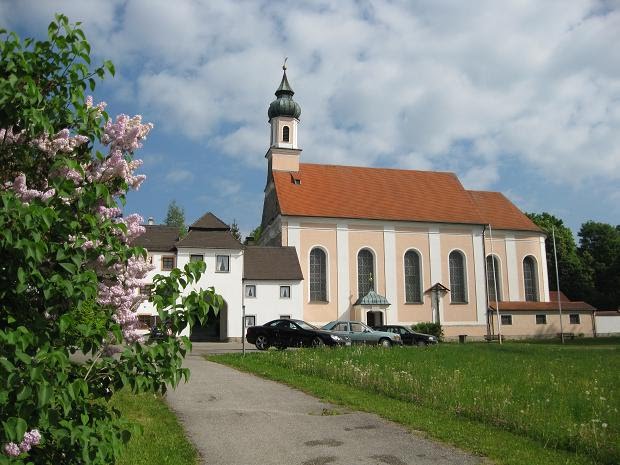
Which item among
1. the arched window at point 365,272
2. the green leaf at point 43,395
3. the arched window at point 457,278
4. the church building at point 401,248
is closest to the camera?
the green leaf at point 43,395

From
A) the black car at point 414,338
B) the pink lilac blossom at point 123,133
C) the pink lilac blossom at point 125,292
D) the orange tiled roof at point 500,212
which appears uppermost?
the orange tiled roof at point 500,212

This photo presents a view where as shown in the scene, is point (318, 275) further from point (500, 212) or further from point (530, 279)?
point (530, 279)

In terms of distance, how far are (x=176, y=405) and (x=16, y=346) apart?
8.73 meters

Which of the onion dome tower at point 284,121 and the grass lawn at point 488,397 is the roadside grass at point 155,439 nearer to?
→ the grass lawn at point 488,397

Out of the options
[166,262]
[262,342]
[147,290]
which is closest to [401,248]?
[166,262]

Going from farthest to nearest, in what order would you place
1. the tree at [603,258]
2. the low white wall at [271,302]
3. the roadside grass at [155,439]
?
the tree at [603,258] < the low white wall at [271,302] < the roadside grass at [155,439]

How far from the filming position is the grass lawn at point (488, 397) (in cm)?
777

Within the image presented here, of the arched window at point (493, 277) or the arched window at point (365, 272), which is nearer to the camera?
the arched window at point (365, 272)

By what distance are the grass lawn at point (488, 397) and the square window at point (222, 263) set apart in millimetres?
20432

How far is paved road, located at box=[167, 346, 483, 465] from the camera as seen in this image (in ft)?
23.3

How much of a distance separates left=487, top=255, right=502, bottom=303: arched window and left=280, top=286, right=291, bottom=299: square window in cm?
1787

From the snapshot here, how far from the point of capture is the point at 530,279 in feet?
164

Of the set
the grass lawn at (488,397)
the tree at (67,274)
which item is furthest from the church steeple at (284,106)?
the tree at (67,274)

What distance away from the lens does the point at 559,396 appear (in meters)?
11.4
